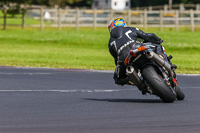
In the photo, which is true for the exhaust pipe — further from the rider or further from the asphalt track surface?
the asphalt track surface

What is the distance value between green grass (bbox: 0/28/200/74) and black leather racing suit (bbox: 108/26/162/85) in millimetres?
8176

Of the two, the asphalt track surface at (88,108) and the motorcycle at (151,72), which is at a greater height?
the motorcycle at (151,72)

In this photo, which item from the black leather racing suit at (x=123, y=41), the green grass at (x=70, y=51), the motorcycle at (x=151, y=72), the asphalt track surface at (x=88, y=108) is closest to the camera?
the asphalt track surface at (x=88, y=108)

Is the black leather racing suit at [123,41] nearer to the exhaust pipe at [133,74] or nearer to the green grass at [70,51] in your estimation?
the exhaust pipe at [133,74]

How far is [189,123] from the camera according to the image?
9.13 meters

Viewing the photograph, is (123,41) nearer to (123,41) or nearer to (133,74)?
(123,41)

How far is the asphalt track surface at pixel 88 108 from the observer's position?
877cm

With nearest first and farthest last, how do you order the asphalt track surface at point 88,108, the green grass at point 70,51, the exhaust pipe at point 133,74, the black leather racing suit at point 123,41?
the asphalt track surface at point 88,108, the exhaust pipe at point 133,74, the black leather racing suit at point 123,41, the green grass at point 70,51

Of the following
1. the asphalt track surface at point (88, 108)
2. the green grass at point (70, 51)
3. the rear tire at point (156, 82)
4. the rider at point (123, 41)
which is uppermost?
the rider at point (123, 41)

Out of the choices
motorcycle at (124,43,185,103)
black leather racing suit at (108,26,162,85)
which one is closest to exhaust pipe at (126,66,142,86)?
motorcycle at (124,43,185,103)

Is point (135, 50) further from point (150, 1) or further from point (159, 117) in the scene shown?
point (150, 1)

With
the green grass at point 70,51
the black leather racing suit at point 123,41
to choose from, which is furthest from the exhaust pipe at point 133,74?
the green grass at point 70,51

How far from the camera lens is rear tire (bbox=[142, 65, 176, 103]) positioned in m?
11.1

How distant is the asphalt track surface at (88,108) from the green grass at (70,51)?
5.58 metres
